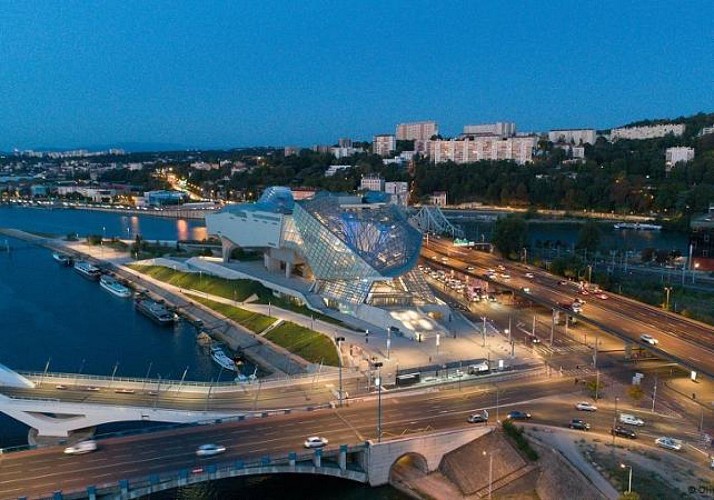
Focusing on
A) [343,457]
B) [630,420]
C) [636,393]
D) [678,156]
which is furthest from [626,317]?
[678,156]

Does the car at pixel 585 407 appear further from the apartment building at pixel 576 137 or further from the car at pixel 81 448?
the apartment building at pixel 576 137

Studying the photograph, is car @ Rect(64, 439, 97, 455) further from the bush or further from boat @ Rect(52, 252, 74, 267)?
boat @ Rect(52, 252, 74, 267)

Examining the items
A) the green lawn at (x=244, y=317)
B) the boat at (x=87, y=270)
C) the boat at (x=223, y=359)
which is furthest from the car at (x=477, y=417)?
the boat at (x=87, y=270)

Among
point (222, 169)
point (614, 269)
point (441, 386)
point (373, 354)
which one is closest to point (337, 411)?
point (441, 386)

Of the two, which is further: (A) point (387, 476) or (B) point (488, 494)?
(A) point (387, 476)

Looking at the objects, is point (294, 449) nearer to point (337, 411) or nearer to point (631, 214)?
point (337, 411)

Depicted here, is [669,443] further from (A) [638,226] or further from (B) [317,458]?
(A) [638,226]
